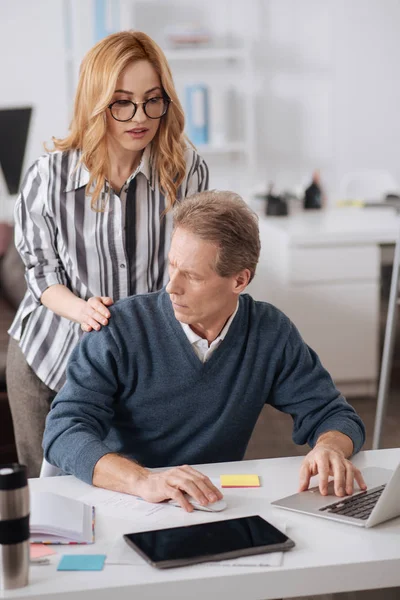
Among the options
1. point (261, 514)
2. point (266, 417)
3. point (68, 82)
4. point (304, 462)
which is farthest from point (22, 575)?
point (68, 82)

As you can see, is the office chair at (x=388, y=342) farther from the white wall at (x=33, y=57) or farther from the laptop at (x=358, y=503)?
the white wall at (x=33, y=57)

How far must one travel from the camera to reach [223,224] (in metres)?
1.81

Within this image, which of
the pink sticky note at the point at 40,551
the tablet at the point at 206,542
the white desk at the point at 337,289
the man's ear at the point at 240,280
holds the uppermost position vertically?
the man's ear at the point at 240,280

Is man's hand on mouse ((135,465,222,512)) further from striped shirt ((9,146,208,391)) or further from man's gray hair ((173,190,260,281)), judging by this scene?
striped shirt ((9,146,208,391))

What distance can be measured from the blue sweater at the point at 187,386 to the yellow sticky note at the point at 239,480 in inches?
9.3

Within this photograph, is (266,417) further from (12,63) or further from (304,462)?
(12,63)

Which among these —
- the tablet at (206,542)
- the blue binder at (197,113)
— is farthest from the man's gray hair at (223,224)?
the blue binder at (197,113)

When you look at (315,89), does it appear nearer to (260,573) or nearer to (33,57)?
(33,57)

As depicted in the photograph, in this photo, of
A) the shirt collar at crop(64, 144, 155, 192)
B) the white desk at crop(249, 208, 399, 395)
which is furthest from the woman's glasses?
the white desk at crop(249, 208, 399, 395)

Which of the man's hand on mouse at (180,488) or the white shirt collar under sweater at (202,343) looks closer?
the man's hand on mouse at (180,488)

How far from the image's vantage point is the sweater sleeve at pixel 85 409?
1.66 meters

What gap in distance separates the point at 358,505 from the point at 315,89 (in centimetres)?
531

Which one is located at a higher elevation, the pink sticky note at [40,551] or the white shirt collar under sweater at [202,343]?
the white shirt collar under sweater at [202,343]

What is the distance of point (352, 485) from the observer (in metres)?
1.61
